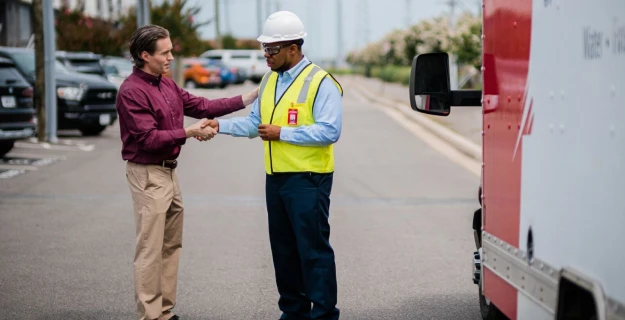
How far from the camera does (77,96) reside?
76.0ft

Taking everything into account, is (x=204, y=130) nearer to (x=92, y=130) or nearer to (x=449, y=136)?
(x=449, y=136)

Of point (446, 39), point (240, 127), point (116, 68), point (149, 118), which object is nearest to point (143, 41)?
point (149, 118)

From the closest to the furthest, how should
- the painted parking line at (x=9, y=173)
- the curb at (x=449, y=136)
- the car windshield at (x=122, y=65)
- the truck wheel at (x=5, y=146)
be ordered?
the painted parking line at (x=9, y=173) < the truck wheel at (x=5, y=146) < the curb at (x=449, y=136) < the car windshield at (x=122, y=65)

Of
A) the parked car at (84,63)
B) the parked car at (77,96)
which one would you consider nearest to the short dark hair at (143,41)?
the parked car at (77,96)

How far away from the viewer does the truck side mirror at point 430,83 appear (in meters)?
5.60

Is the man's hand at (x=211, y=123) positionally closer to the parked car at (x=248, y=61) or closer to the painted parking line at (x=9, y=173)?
the painted parking line at (x=9, y=173)

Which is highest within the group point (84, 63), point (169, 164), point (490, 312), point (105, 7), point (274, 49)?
point (105, 7)

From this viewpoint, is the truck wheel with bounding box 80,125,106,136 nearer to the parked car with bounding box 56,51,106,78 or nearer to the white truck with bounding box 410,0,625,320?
the parked car with bounding box 56,51,106,78

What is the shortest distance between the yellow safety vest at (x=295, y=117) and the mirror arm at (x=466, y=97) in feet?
2.30

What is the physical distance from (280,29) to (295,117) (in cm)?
49

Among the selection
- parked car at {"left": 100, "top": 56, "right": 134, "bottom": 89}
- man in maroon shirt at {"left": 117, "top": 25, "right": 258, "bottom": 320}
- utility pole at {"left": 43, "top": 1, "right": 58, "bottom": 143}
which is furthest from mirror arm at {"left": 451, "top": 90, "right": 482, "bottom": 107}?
parked car at {"left": 100, "top": 56, "right": 134, "bottom": 89}

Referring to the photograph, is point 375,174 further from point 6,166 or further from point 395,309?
point 395,309

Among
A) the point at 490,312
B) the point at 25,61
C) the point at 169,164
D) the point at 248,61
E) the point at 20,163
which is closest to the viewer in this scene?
the point at 490,312

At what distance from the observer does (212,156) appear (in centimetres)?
1988
